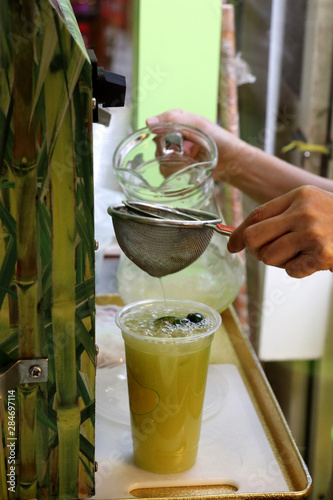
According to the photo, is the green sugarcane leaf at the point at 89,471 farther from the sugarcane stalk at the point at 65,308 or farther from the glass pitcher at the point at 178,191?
the glass pitcher at the point at 178,191

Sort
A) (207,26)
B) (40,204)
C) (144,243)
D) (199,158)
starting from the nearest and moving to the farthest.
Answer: (40,204) < (144,243) < (199,158) < (207,26)

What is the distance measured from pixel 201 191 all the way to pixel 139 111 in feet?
3.55

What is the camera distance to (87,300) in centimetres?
70

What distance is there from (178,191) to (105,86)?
41 centimetres

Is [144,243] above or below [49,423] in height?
above

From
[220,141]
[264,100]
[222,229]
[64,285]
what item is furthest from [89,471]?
[264,100]

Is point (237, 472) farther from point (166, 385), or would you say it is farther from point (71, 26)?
point (71, 26)

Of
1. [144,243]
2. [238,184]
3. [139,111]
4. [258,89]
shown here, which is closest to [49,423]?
[144,243]

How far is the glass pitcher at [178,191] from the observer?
1.10 metres

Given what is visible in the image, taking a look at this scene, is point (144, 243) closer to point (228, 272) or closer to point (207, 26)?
point (228, 272)

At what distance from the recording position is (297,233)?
749 millimetres

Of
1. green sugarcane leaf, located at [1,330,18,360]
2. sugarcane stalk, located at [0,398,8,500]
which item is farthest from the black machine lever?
sugarcane stalk, located at [0,398,8,500]
